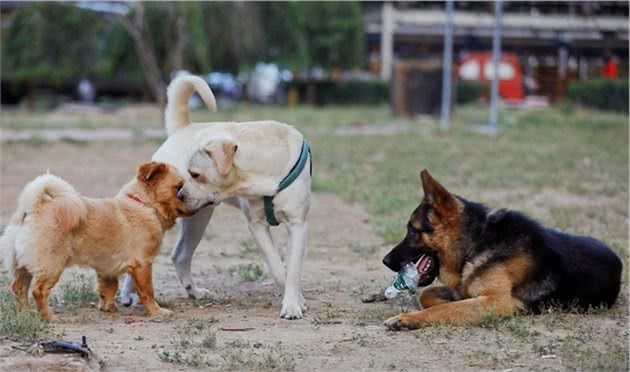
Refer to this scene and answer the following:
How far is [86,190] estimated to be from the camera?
14398 millimetres

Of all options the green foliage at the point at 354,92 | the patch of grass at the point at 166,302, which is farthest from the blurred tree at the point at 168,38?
→ the patch of grass at the point at 166,302

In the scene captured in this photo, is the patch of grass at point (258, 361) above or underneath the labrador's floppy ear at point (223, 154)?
underneath

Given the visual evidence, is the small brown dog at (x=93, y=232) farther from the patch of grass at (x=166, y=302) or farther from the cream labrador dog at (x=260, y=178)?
the patch of grass at (x=166, y=302)

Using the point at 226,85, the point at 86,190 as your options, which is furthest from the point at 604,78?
the point at 226,85

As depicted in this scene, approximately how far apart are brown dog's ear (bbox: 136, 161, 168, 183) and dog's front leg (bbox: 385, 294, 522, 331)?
1.96 meters

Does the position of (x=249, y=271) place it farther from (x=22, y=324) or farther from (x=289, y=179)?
(x=22, y=324)

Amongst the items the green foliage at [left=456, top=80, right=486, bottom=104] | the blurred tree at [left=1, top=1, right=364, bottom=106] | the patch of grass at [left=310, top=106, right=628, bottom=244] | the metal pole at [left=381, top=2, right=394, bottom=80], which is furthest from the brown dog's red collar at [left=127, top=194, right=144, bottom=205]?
the metal pole at [left=381, top=2, right=394, bottom=80]

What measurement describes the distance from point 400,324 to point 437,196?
2.96 ft

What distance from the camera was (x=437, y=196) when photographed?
22.1 ft

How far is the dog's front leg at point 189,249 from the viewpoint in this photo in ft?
25.4

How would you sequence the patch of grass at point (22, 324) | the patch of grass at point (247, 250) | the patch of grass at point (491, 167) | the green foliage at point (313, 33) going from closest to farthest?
the patch of grass at point (22, 324) → the patch of grass at point (247, 250) → the patch of grass at point (491, 167) → the green foliage at point (313, 33)

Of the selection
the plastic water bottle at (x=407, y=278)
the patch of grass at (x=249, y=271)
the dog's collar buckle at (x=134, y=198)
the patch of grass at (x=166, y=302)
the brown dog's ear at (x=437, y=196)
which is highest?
the brown dog's ear at (x=437, y=196)

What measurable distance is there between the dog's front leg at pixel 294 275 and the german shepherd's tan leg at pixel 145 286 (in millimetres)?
841

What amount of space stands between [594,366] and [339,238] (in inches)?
218
